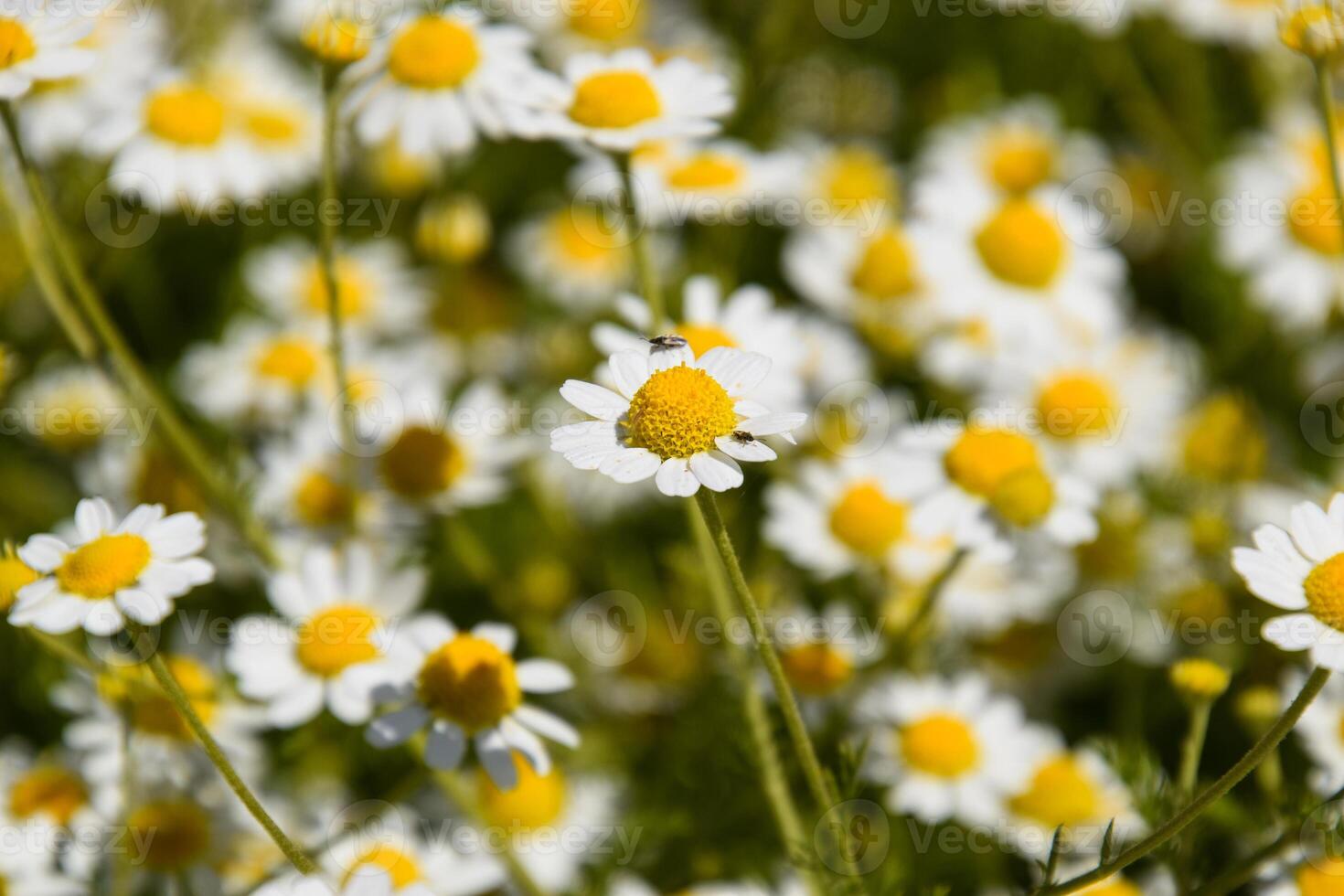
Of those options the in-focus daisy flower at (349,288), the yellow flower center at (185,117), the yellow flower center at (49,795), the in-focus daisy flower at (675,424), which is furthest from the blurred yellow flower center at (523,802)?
the yellow flower center at (185,117)

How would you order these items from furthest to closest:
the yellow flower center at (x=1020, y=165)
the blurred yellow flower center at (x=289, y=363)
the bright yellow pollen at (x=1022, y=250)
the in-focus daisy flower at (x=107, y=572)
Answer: the yellow flower center at (x=1020, y=165) → the blurred yellow flower center at (x=289, y=363) → the bright yellow pollen at (x=1022, y=250) → the in-focus daisy flower at (x=107, y=572)

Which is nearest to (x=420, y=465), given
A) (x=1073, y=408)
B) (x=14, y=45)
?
(x=14, y=45)

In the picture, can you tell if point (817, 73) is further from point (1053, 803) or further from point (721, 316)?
point (1053, 803)

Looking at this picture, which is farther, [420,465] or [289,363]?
[289,363]

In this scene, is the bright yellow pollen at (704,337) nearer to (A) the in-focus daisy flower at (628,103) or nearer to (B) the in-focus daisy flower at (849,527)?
(A) the in-focus daisy flower at (628,103)

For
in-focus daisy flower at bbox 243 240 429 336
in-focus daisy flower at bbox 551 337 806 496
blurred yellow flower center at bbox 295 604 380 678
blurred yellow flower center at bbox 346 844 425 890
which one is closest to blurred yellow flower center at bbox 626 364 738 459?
in-focus daisy flower at bbox 551 337 806 496

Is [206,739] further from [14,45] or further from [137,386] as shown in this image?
[14,45]

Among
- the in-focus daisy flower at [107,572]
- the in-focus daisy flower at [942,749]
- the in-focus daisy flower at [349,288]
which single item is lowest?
the in-focus daisy flower at [349,288]
